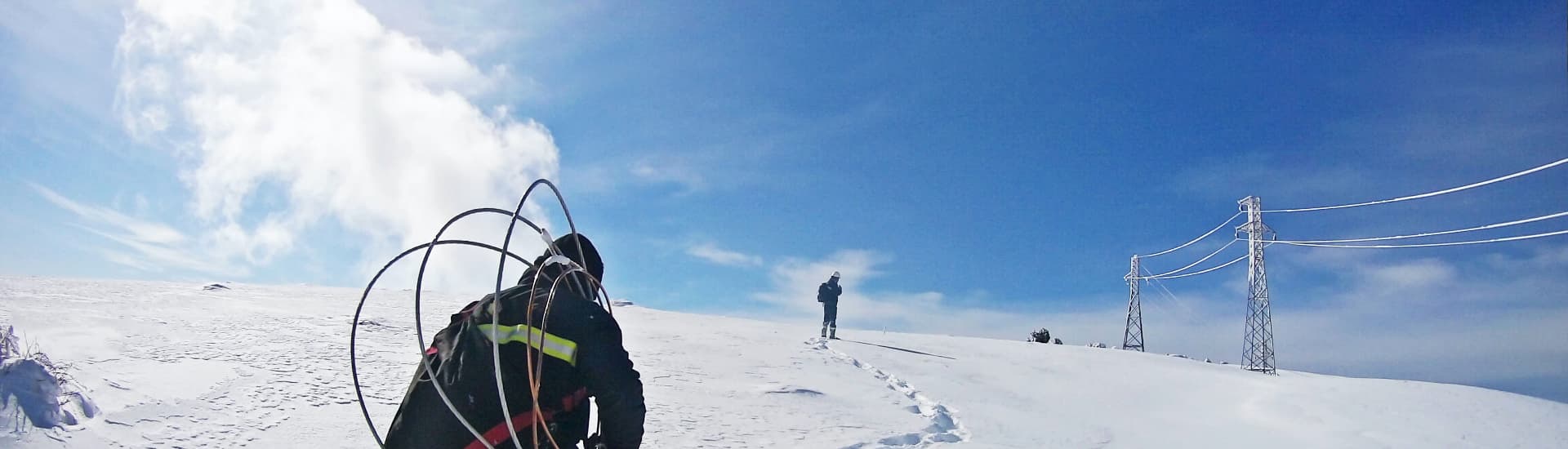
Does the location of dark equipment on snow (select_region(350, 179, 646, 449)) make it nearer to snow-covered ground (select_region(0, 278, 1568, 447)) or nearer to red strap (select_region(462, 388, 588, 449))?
red strap (select_region(462, 388, 588, 449))

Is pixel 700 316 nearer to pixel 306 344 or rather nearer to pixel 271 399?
pixel 306 344

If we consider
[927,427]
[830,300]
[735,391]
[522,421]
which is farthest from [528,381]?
[830,300]

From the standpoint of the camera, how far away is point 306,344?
9.07 m

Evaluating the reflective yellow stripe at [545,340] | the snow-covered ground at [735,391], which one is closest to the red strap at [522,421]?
the reflective yellow stripe at [545,340]

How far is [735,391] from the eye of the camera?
9570 mm

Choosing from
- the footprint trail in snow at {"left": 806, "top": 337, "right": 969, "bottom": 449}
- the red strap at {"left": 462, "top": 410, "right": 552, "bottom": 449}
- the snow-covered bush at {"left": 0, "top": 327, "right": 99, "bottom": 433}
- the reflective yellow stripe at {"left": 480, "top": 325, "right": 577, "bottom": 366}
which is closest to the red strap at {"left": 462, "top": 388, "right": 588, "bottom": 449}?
the red strap at {"left": 462, "top": 410, "right": 552, "bottom": 449}

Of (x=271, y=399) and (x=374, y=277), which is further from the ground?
(x=374, y=277)

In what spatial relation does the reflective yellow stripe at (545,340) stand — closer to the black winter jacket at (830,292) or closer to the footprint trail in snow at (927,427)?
the footprint trail in snow at (927,427)

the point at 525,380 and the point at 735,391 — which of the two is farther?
the point at 735,391

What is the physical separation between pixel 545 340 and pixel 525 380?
22 cm

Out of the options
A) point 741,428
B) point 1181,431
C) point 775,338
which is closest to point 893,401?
point 741,428

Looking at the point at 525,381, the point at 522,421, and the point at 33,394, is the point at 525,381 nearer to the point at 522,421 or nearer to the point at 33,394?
the point at 522,421

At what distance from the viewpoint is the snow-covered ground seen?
249 inches

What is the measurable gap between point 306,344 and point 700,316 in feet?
37.3
